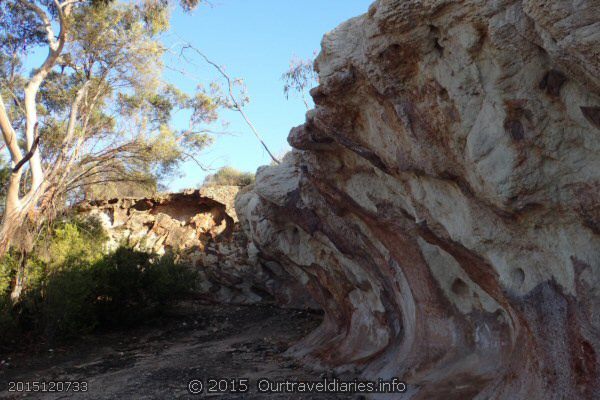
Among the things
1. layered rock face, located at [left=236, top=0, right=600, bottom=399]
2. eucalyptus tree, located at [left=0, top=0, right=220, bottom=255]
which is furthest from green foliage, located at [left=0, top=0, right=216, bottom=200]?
layered rock face, located at [left=236, top=0, right=600, bottom=399]

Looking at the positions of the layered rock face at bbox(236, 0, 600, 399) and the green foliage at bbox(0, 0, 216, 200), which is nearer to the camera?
the layered rock face at bbox(236, 0, 600, 399)

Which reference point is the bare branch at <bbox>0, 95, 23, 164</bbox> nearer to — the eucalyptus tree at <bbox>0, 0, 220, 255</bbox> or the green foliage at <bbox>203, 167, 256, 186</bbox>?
the eucalyptus tree at <bbox>0, 0, 220, 255</bbox>

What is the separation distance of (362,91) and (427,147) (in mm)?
967

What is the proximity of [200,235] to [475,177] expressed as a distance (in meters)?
14.5

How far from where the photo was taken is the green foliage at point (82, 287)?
495 inches

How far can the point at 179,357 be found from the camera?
10.2 meters

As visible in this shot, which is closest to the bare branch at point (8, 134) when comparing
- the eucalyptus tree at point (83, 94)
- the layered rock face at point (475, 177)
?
the eucalyptus tree at point (83, 94)

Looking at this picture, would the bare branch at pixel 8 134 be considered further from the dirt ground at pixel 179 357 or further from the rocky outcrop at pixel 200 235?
the dirt ground at pixel 179 357

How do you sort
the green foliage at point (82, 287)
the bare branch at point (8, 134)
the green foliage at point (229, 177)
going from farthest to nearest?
the green foliage at point (229, 177)
the bare branch at point (8, 134)
the green foliage at point (82, 287)

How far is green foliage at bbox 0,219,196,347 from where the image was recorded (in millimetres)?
12570

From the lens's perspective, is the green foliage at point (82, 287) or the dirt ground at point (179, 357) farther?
the green foliage at point (82, 287)

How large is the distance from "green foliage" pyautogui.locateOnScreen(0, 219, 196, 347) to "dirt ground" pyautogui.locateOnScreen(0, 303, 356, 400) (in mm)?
545

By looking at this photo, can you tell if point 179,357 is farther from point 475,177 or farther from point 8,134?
point 475,177

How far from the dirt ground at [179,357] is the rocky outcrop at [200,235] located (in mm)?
683
